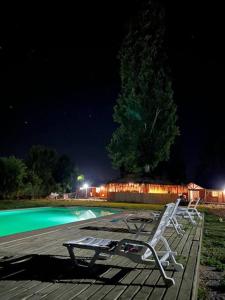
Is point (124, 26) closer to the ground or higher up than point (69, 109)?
higher up

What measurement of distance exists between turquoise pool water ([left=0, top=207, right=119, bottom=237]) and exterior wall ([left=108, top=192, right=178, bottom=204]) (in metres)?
10.4

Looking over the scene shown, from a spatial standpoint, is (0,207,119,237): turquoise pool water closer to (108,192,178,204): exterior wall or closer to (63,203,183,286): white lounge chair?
(63,203,183,286): white lounge chair

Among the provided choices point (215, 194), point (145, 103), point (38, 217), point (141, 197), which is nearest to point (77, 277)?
point (38, 217)

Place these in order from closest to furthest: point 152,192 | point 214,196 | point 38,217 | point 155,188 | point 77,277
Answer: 1. point 77,277
2. point 38,217
3. point 155,188
4. point 152,192
5. point 214,196

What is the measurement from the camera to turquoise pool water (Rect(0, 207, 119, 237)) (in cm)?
1421

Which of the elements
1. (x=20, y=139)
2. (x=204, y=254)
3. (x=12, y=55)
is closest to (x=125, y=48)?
(x=12, y=55)

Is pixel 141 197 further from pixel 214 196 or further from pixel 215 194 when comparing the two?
pixel 215 194

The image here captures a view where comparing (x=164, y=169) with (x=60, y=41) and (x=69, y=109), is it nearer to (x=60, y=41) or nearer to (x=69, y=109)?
(x=69, y=109)

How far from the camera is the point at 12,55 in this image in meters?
35.9

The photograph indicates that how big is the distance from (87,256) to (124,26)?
35.1 meters

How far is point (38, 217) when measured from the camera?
17.7 m

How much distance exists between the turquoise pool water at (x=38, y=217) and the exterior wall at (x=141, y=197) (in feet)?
34.2

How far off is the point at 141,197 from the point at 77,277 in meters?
27.9

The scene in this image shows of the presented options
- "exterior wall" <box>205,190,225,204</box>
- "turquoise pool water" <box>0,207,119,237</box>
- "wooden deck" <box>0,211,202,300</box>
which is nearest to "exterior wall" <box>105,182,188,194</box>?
"exterior wall" <box>205,190,225,204</box>
